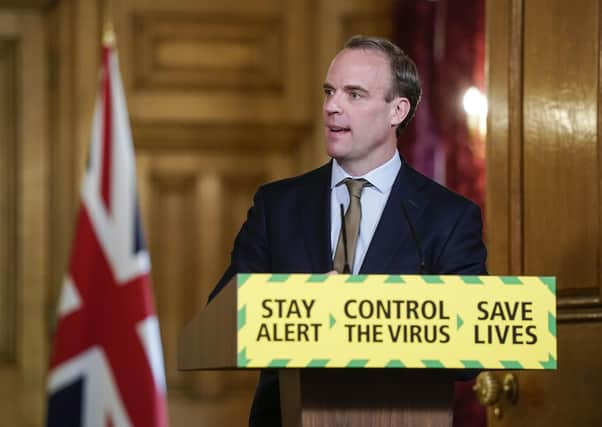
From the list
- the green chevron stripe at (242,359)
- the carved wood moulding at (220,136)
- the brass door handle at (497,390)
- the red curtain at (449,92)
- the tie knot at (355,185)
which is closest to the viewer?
the green chevron stripe at (242,359)

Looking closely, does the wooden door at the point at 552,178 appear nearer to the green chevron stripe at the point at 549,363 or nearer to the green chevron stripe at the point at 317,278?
the green chevron stripe at the point at 549,363

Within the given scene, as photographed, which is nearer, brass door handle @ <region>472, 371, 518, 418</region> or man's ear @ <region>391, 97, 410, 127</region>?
man's ear @ <region>391, 97, 410, 127</region>

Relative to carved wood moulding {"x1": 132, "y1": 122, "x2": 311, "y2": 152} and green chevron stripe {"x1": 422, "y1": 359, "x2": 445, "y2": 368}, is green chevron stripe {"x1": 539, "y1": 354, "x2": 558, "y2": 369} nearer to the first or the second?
green chevron stripe {"x1": 422, "y1": 359, "x2": 445, "y2": 368}

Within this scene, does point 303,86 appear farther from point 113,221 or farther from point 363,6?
point 113,221

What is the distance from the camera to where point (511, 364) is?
2100 millimetres

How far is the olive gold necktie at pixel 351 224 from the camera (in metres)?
2.57

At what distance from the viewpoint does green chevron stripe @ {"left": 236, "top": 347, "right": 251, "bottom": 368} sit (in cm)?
202

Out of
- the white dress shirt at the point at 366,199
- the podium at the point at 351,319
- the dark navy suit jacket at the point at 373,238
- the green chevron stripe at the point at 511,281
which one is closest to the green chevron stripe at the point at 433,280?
the podium at the point at 351,319

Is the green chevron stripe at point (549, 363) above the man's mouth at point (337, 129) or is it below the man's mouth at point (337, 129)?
below

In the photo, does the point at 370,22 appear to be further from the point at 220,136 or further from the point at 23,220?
the point at 23,220

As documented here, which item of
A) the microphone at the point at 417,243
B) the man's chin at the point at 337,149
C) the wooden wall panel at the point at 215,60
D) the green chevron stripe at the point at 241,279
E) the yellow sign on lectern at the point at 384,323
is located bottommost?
the yellow sign on lectern at the point at 384,323

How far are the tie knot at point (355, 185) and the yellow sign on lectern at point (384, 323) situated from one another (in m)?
0.58

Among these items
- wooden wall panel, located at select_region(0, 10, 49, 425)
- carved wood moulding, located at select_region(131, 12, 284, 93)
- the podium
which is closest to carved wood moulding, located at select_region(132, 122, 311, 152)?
carved wood moulding, located at select_region(131, 12, 284, 93)

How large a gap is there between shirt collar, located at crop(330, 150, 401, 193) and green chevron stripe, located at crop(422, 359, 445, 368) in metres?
0.67
